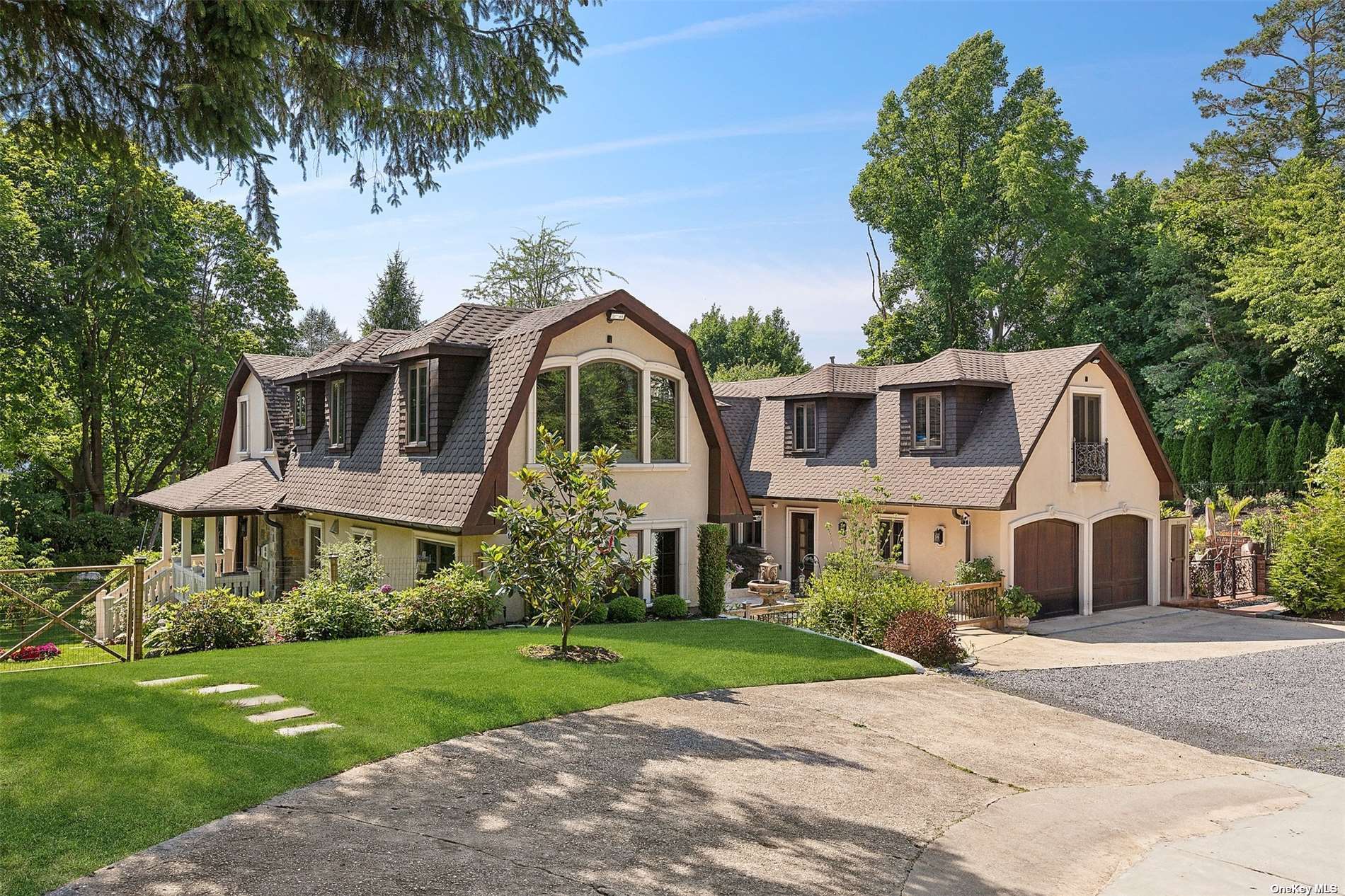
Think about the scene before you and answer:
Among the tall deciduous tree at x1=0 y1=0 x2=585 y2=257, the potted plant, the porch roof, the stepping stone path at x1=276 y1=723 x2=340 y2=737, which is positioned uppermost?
the tall deciduous tree at x1=0 y1=0 x2=585 y2=257

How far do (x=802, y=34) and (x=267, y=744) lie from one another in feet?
42.4

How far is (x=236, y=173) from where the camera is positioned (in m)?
8.67

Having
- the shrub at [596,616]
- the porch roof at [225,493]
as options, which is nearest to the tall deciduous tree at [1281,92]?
the shrub at [596,616]

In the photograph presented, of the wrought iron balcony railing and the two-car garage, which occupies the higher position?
the wrought iron balcony railing

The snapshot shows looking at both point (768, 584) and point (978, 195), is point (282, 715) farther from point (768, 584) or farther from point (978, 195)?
point (978, 195)

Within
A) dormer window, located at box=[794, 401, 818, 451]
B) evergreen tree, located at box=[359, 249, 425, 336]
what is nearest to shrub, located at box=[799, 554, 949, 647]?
dormer window, located at box=[794, 401, 818, 451]

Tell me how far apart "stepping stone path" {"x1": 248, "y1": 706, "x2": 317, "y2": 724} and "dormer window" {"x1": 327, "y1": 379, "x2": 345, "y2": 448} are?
499 inches

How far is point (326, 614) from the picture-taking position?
546 inches

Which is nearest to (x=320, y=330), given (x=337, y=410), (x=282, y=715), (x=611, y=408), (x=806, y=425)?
(x=337, y=410)

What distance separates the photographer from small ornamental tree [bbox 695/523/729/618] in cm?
1830

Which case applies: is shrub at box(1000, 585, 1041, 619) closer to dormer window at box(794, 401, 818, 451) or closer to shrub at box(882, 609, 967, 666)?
shrub at box(882, 609, 967, 666)

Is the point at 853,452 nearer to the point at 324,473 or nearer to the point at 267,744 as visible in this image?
the point at 324,473

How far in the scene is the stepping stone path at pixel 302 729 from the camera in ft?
25.6

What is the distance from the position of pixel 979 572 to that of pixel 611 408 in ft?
30.7
